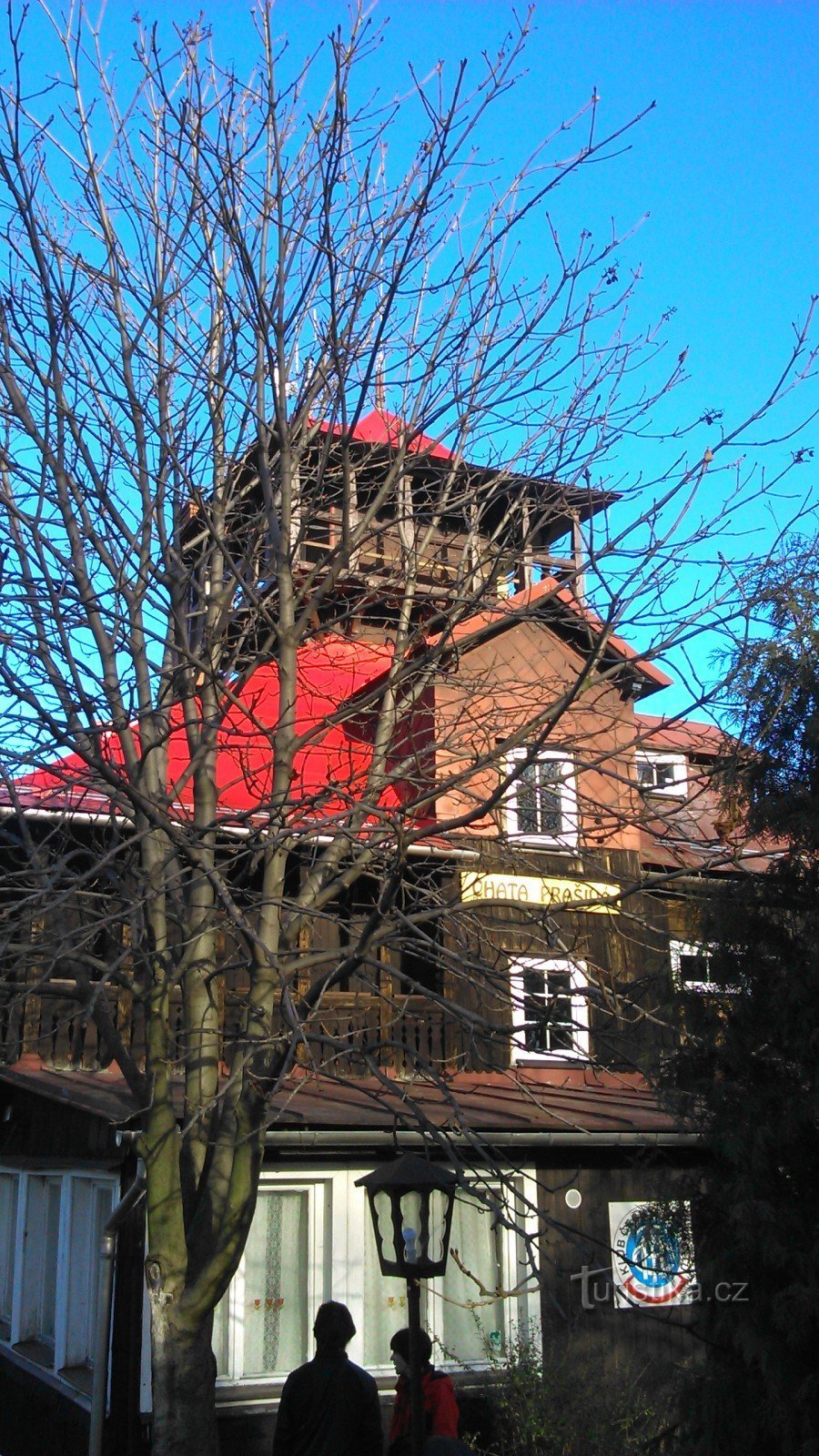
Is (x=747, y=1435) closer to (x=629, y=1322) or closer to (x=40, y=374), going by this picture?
(x=40, y=374)

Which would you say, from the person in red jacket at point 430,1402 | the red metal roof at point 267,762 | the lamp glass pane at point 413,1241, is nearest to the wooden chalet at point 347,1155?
the red metal roof at point 267,762

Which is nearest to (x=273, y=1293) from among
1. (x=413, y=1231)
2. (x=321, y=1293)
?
(x=321, y=1293)

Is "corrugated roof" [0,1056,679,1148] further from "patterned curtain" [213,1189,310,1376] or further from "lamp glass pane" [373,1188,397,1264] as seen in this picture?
"lamp glass pane" [373,1188,397,1264]

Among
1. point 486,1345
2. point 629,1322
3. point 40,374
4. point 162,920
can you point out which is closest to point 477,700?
point 162,920

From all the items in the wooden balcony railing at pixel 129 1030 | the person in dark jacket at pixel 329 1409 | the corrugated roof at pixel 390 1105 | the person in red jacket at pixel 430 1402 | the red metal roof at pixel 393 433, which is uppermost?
the red metal roof at pixel 393 433

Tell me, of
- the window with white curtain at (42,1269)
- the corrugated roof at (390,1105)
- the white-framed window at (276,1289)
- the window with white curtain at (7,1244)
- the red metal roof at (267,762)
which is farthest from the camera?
the window with white curtain at (7,1244)

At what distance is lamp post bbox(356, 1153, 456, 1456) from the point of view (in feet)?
19.1

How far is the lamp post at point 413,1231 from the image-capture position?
19.1 feet

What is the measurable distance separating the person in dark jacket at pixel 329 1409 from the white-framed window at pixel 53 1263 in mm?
4763

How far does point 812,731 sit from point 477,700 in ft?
9.30

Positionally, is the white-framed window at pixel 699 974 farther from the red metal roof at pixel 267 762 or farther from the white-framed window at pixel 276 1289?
the white-framed window at pixel 276 1289

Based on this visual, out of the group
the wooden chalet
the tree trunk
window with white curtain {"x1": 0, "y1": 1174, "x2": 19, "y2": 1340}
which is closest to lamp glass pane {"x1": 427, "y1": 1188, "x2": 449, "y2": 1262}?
the tree trunk

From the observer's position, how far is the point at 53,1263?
12258mm

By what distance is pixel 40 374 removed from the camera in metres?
6.65
